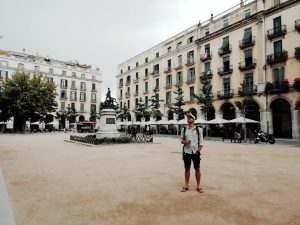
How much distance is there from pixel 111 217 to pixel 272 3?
33.5 meters

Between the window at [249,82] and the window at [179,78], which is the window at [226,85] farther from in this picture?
the window at [179,78]

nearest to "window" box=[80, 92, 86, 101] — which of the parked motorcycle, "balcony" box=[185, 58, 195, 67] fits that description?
"balcony" box=[185, 58, 195, 67]

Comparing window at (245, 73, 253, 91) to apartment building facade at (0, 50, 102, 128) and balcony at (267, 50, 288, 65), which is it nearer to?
balcony at (267, 50, 288, 65)

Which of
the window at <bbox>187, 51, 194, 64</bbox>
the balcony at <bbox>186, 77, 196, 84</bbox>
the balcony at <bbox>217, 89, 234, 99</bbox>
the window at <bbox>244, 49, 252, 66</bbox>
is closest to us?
the window at <bbox>244, 49, 252, 66</bbox>

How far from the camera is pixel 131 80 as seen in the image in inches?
2325

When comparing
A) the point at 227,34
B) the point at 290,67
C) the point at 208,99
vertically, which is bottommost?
the point at 208,99

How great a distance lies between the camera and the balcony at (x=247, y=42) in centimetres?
3199

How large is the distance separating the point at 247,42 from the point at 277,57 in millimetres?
4799

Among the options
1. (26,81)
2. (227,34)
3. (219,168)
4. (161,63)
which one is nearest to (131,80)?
(161,63)

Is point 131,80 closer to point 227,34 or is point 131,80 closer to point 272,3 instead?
point 227,34

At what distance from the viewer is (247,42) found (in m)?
32.3

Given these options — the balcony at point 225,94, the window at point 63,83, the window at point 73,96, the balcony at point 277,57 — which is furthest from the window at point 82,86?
the balcony at point 277,57

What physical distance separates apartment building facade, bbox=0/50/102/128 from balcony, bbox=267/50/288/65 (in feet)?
161

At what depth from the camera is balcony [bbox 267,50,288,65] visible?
92.7ft
